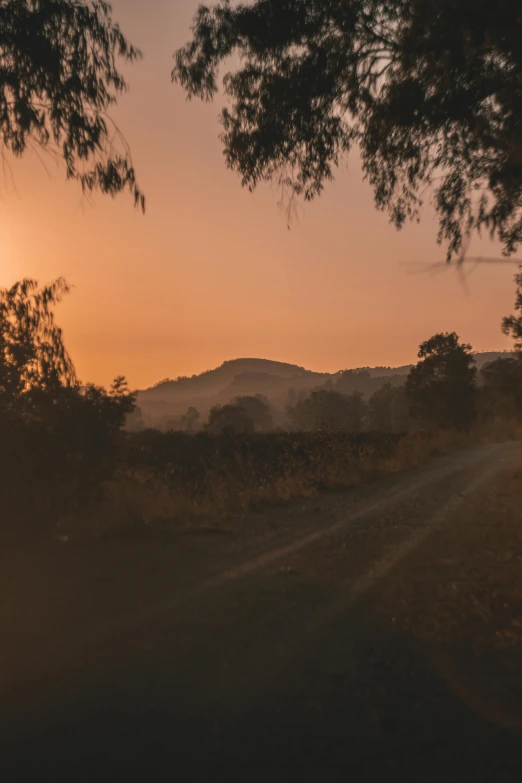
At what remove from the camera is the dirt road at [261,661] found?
298 centimetres

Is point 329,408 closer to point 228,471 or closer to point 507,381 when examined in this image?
point 507,381

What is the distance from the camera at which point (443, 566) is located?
7156mm

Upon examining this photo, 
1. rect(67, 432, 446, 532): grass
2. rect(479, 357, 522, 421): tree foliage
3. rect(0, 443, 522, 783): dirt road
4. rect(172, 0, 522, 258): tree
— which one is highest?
rect(172, 0, 522, 258): tree

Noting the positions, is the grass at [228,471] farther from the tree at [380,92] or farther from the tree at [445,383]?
the tree at [445,383]

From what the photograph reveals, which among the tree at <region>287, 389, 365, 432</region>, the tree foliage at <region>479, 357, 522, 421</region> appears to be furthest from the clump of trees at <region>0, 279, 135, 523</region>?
the tree at <region>287, 389, 365, 432</region>

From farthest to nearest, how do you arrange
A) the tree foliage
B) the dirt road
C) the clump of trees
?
the tree foliage, the clump of trees, the dirt road

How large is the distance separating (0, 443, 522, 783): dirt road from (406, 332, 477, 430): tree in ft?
145

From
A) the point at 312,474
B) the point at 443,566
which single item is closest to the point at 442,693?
the point at 443,566

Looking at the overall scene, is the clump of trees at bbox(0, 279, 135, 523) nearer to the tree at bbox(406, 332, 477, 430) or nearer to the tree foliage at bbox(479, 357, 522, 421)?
the tree foliage at bbox(479, 357, 522, 421)

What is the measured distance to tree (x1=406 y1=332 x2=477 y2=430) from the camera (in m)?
50.6

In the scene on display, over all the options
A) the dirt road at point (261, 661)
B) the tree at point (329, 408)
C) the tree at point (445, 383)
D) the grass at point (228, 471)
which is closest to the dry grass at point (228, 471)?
the grass at point (228, 471)

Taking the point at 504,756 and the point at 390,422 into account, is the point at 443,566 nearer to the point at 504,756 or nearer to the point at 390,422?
the point at 504,756

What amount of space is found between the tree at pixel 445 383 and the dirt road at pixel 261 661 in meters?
44.2

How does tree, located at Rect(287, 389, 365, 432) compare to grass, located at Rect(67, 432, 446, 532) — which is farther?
tree, located at Rect(287, 389, 365, 432)
